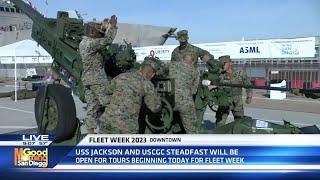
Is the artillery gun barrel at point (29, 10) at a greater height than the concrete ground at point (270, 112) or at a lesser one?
greater

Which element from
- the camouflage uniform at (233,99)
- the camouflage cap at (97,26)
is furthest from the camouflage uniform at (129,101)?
the camouflage uniform at (233,99)

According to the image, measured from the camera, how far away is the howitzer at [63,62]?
356cm

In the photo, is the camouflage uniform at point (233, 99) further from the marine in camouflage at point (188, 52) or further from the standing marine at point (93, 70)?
the standing marine at point (93, 70)

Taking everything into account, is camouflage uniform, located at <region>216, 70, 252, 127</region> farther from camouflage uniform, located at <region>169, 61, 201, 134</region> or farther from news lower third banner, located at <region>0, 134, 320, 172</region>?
news lower third banner, located at <region>0, 134, 320, 172</region>

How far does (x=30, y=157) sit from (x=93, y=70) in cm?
167

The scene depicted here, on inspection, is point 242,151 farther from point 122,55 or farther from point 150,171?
point 122,55

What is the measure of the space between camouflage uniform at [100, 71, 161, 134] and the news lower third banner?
46cm

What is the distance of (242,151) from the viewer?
3.21 meters

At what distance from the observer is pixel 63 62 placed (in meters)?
5.56

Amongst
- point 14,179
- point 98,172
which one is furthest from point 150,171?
point 14,179

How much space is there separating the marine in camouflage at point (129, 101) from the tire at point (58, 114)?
31 centimetres

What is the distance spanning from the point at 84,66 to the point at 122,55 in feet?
1.34

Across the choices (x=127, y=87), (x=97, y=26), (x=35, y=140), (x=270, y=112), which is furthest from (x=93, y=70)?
(x=270, y=112)

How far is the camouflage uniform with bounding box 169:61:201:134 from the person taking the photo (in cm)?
434
